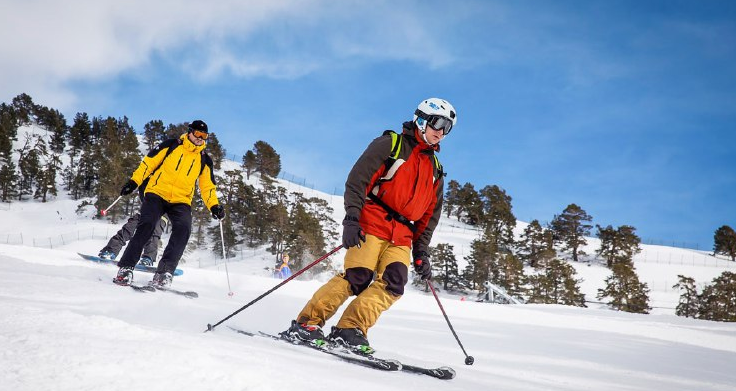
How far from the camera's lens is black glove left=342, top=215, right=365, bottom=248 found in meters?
3.23

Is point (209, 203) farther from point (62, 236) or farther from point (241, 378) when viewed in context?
point (62, 236)

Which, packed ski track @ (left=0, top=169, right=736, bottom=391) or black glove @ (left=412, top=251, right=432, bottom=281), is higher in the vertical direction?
black glove @ (left=412, top=251, right=432, bottom=281)

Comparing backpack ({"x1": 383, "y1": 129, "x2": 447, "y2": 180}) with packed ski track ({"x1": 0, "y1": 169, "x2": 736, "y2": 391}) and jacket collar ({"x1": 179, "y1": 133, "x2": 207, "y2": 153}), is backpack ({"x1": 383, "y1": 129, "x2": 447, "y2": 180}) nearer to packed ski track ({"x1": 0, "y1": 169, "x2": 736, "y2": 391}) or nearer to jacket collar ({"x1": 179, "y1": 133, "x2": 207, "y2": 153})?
packed ski track ({"x1": 0, "y1": 169, "x2": 736, "y2": 391})

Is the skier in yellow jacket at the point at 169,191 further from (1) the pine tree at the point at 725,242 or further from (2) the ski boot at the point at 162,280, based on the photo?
(1) the pine tree at the point at 725,242

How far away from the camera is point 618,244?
194 feet

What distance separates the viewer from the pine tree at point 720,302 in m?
36.2

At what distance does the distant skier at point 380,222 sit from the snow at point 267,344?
1.40ft

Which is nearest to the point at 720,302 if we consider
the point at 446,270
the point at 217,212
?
the point at 446,270

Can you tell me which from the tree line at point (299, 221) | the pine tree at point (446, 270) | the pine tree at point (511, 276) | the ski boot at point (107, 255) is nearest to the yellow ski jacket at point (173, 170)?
the ski boot at point (107, 255)

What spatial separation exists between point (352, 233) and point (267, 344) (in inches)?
36.9

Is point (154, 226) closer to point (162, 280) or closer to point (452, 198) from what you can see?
point (162, 280)

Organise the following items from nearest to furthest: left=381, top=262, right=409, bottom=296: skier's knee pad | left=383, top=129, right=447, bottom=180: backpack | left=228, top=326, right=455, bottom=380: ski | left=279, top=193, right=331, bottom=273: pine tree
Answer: left=228, top=326, right=455, bottom=380: ski < left=381, top=262, right=409, bottom=296: skier's knee pad < left=383, top=129, right=447, bottom=180: backpack < left=279, top=193, right=331, bottom=273: pine tree

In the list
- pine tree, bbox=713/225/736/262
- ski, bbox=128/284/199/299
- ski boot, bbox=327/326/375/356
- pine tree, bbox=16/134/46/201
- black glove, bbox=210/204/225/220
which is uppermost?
pine tree, bbox=713/225/736/262

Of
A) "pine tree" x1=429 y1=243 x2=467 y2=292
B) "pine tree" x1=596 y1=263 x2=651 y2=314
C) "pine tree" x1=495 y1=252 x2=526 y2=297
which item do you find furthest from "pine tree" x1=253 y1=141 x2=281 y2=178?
"pine tree" x1=596 y1=263 x2=651 y2=314
